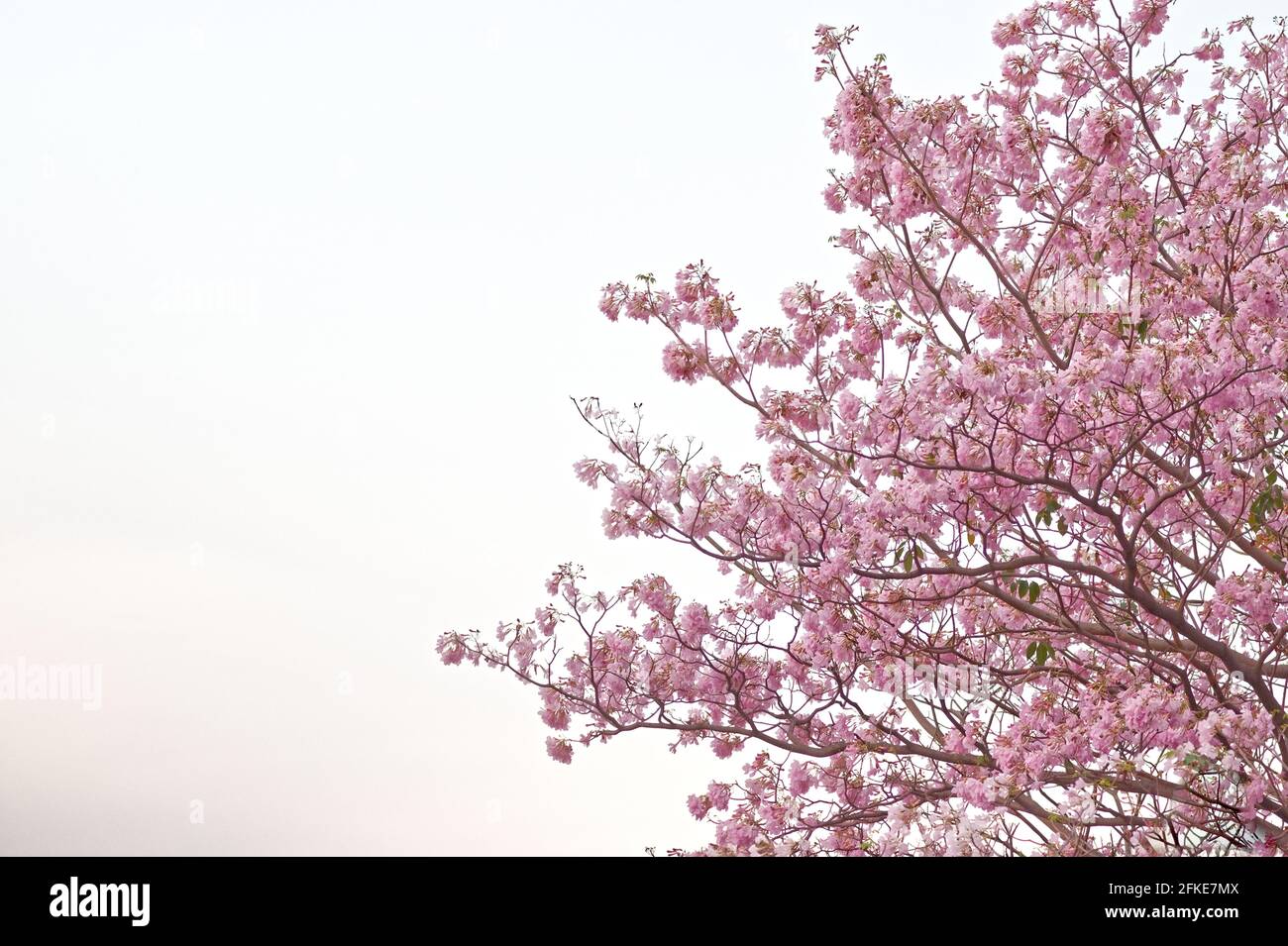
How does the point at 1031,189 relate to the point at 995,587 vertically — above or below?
above

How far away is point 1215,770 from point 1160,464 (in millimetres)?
1349

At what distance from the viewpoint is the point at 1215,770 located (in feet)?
15.7

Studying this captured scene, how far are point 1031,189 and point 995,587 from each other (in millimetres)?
2118

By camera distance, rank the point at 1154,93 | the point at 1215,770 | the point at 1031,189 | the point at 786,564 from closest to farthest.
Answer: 1. the point at 1215,770
2. the point at 786,564
3. the point at 1031,189
4. the point at 1154,93
